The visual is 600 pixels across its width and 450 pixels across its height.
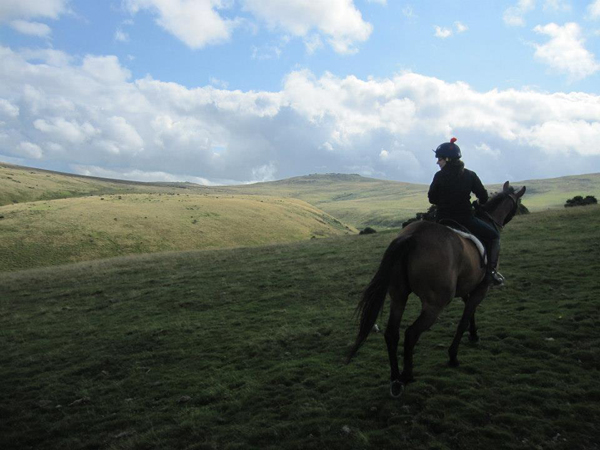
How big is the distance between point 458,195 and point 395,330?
3.07m

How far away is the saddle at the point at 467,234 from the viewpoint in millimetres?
8117

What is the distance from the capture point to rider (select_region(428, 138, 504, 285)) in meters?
8.25

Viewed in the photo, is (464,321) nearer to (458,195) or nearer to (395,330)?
(395,330)

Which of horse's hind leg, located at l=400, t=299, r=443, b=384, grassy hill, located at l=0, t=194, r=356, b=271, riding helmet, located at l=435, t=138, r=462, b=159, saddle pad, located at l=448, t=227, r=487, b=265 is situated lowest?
grassy hill, located at l=0, t=194, r=356, b=271

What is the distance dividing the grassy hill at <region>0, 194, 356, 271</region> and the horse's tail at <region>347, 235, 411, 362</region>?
48.3m

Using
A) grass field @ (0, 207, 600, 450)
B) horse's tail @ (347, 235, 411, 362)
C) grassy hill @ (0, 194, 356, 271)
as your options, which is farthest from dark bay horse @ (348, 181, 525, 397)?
grassy hill @ (0, 194, 356, 271)

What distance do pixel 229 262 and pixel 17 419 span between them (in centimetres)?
2049

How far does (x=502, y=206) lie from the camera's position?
9922mm

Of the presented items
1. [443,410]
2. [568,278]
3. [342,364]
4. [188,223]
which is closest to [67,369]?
[342,364]

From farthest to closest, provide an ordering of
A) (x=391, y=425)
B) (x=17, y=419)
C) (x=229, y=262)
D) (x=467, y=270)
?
(x=229, y=262) < (x=17, y=419) < (x=467, y=270) < (x=391, y=425)

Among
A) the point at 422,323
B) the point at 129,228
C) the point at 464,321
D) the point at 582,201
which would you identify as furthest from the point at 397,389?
the point at 129,228

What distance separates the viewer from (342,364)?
31.3 ft

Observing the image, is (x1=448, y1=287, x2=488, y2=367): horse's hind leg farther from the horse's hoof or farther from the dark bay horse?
the horse's hoof

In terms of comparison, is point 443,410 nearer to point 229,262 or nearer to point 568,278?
point 568,278
